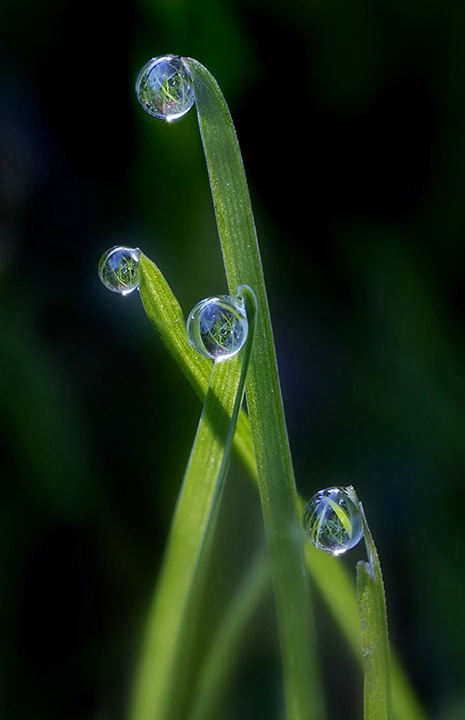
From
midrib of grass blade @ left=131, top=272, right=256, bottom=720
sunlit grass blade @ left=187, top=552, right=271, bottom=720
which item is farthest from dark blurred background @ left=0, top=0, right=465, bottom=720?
midrib of grass blade @ left=131, top=272, right=256, bottom=720

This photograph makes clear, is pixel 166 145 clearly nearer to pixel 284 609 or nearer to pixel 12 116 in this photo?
pixel 12 116

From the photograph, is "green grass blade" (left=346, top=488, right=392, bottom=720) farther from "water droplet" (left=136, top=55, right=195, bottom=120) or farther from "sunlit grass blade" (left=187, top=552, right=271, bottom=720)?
"water droplet" (left=136, top=55, right=195, bottom=120)

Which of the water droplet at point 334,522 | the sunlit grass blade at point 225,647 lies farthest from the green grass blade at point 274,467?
the sunlit grass blade at point 225,647

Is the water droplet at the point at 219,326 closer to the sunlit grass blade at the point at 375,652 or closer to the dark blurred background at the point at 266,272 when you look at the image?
the sunlit grass blade at the point at 375,652

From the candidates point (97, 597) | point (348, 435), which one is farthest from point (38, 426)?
point (348, 435)

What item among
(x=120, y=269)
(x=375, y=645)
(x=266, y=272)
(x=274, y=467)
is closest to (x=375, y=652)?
(x=375, y=645)

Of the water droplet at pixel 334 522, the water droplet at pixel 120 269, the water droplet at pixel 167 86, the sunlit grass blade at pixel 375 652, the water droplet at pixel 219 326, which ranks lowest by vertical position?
the sunlit grass blade at pixel 375 652
